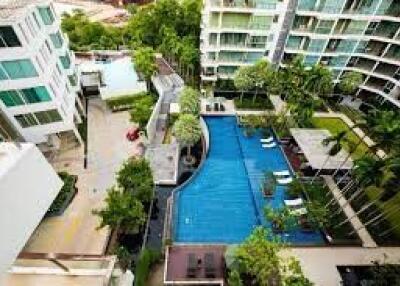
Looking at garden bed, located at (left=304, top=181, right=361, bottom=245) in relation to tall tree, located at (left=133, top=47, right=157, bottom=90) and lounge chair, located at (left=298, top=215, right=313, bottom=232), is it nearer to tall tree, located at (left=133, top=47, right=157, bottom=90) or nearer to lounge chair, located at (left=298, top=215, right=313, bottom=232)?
lounge chair, located at (left=298, top=215, right=313, bottom=232)

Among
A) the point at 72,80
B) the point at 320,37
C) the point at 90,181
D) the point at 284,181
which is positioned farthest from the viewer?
the point at 320,37

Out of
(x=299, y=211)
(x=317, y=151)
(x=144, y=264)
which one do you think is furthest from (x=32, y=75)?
(x=317, y=151)

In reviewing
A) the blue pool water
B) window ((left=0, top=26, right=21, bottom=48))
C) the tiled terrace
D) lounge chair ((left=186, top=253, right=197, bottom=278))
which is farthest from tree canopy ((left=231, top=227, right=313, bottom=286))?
window ((left=0, top=26, right=21, bottom=48))

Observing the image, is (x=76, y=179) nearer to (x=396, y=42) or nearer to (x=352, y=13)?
(x=352, y=13)

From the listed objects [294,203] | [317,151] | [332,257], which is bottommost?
[332,257]

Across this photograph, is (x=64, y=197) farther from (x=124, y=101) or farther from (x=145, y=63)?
(x=145, y=63)

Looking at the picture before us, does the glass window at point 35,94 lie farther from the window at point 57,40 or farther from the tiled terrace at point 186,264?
the tiled terrace at point 186,264
